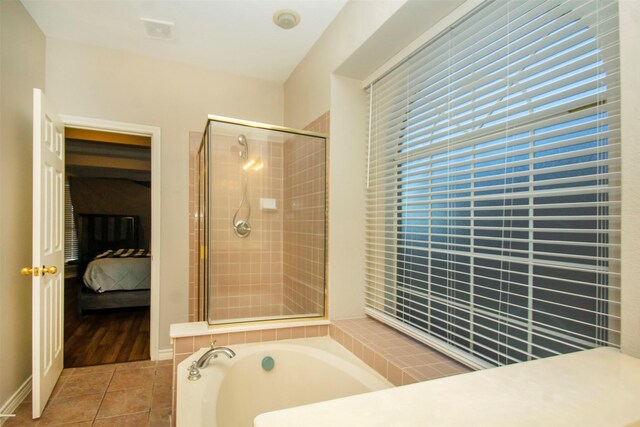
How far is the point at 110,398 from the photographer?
2.16 meters

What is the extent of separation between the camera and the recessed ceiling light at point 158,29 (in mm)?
2219

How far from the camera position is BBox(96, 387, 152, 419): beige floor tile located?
201 centimetres

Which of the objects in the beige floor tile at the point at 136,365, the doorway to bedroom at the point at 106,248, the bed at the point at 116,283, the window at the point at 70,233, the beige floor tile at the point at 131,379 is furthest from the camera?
the window at the point at 70,233

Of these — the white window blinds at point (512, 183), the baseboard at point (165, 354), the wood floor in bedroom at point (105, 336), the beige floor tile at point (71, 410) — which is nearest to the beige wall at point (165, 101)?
the baseboard at point (165, 354)

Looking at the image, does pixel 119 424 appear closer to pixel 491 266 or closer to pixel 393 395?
pixel 393 395

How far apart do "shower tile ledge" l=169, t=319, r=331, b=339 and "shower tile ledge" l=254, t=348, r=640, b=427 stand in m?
1.46

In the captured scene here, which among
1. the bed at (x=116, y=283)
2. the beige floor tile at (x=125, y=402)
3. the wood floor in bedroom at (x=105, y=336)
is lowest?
the wood floor in bedroom at (x=105, y=336)

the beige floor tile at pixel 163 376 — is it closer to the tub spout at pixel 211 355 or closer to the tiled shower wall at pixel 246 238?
the tiled shower wall at pixel 246 238

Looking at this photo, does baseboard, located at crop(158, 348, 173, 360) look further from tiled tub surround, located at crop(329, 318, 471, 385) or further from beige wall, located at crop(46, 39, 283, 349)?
tiled tub surround, located at crop(329, 318, 471, 385)

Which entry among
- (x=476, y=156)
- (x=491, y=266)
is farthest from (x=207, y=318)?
(x=476, y=156)

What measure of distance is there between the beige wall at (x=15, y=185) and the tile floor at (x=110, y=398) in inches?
10.2

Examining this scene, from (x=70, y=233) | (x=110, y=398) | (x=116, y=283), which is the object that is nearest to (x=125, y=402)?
(x=110, y=398)

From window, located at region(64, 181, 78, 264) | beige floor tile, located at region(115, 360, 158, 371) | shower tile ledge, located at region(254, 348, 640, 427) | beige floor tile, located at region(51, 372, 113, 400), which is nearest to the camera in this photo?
shower tile ledge, located at region(254, 348, 640, 427)

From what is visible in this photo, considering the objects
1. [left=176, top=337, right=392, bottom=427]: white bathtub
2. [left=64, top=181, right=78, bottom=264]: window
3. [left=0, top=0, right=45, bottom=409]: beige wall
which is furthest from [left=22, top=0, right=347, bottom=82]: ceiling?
[left=64, top=181, right=78, bottom=264]: window
